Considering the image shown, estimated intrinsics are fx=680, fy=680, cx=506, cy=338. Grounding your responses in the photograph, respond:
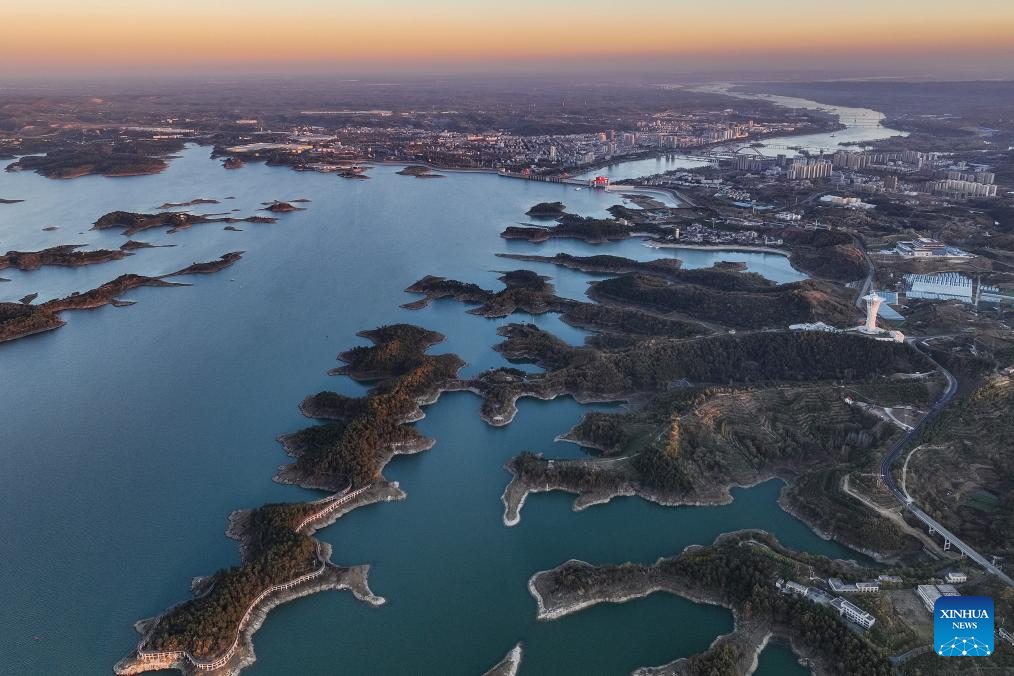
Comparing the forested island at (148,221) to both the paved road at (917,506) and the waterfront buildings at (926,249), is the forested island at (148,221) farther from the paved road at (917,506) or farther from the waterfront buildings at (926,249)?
the paved road at (917,506)

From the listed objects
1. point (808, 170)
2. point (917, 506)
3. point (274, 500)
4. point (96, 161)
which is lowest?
point (274, 500)

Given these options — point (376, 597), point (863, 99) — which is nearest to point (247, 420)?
point (376, 597)

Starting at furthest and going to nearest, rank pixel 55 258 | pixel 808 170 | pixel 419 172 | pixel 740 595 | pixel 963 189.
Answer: pixel 419 172 → pixel 808 170 → pixel 963 189 → pixel 55 258 → pixel 740 595

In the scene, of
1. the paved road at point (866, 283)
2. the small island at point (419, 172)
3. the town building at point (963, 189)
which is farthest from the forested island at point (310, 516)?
the town building at point (963, 189)

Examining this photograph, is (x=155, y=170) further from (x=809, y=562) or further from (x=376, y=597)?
(x=809, y=562)

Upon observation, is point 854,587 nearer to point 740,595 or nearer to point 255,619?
point 740,595

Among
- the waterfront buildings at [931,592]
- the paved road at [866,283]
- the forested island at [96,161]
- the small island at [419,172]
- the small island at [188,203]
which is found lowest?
the waterfront buildings at [931,592]

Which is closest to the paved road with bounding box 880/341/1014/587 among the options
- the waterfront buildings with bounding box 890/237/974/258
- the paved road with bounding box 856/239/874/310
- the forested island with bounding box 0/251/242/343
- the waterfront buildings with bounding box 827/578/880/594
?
the waterfront buildings with bounding box 827/578/880/594

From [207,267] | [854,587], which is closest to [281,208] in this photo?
[207,267]
